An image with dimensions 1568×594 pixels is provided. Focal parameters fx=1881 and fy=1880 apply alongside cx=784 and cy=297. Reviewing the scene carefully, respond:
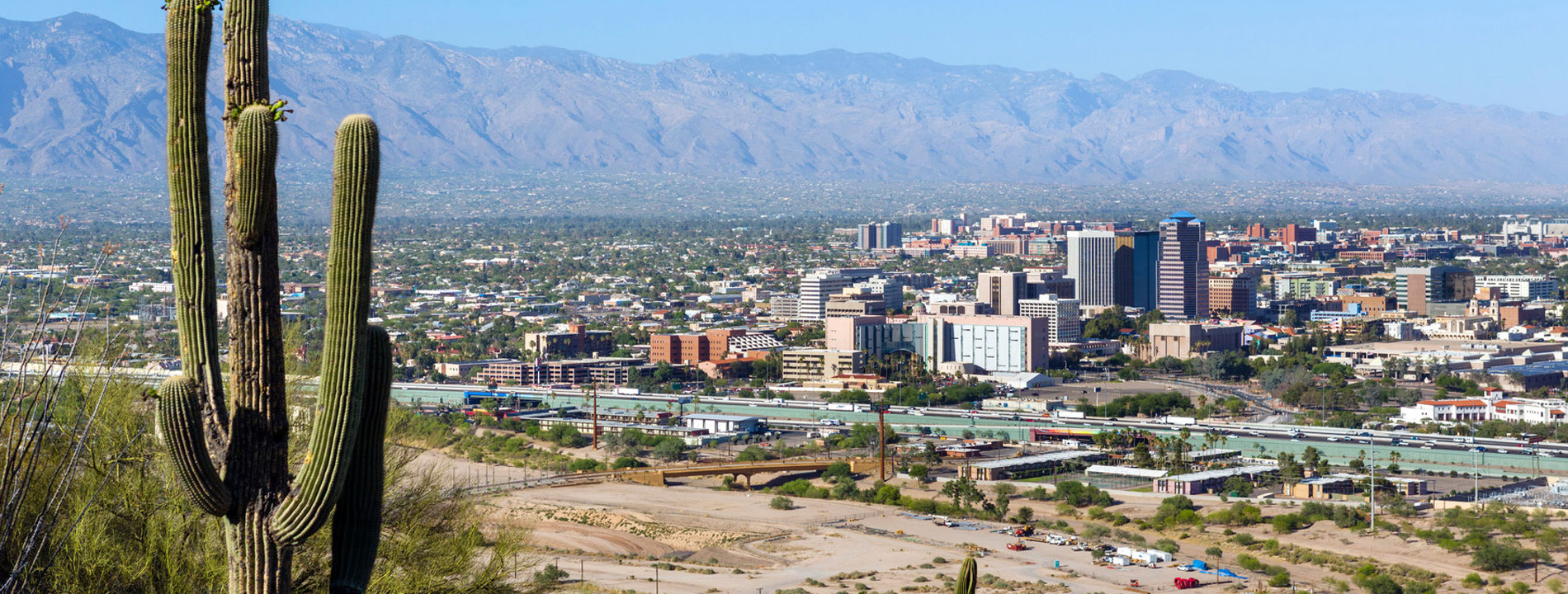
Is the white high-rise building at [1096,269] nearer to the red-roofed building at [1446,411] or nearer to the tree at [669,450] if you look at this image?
the red-roofed building at [1446,411]

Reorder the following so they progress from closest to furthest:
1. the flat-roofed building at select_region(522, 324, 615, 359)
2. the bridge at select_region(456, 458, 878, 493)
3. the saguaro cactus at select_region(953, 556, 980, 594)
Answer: the saguaro cactus at select_region(953, 556, 980, 594) → the bridge at select_region(456, 458, 878, 493) → the flat-roofed building at select_region(522, 324, 615, 359)

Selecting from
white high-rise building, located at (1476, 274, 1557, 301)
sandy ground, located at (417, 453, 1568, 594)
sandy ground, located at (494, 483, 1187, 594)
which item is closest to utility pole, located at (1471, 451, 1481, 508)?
sandy ground, located at (417, 453, 1568, 594)

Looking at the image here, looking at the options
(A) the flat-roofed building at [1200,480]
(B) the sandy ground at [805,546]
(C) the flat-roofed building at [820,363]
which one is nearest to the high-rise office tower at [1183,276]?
(C) the flat-roofed building at [820,363]

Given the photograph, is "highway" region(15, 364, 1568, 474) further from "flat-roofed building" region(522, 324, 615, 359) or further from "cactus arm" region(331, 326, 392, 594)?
"cactus arm" region(331, 326, 392, 594)

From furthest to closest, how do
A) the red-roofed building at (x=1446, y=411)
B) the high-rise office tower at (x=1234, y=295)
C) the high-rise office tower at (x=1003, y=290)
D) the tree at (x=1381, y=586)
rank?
1. the high-rise office tower at (x=1234, y=295)
2. the high-rise office tower at (x=1003, y=290)
3. the red-roofed building at (x=1446, y=411)
4. the tree at (x=1381, y=586)

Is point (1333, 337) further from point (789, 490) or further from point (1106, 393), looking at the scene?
point (789, 490)

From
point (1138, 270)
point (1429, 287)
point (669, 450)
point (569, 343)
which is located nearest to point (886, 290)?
point (1138, 270)

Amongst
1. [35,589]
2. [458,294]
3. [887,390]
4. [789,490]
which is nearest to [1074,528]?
[789,490]
